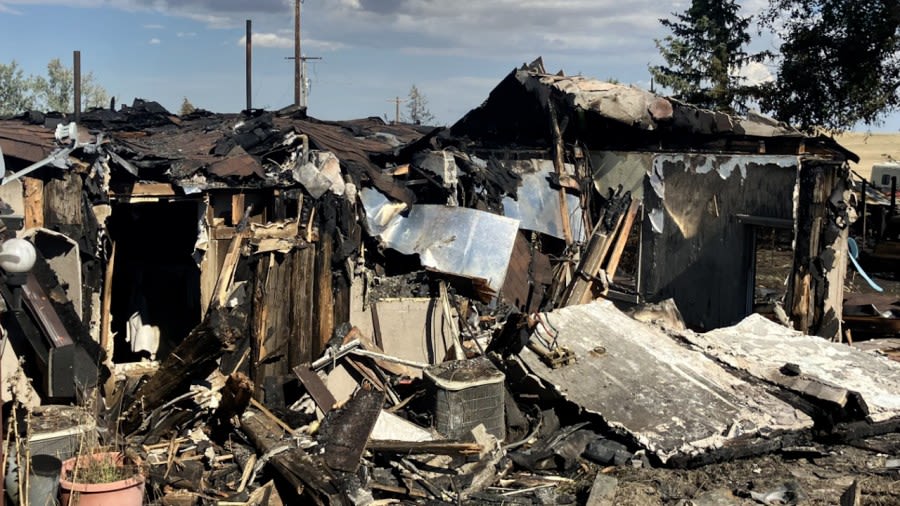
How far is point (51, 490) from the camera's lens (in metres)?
6.03

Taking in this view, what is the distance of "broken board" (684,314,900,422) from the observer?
8.64 m

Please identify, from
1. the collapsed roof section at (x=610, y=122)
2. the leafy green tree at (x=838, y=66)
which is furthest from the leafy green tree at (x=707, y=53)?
the collapsed roof section at (x=610, y=122)

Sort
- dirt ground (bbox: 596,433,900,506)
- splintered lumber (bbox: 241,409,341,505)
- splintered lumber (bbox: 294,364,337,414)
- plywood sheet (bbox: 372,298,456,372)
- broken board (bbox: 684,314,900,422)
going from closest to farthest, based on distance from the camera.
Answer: splintered lumber (bbox: 241,409,341,505) < dirt ground (bbox: 596,433,900,506) < broken board (bbox: 684,314,900,422) < splintered lumber (bbox: 294,364,337,414) < plywood sheet (bbox: 372,298,456,372)

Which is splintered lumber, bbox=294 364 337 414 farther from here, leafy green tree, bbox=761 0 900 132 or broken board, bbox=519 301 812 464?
leafy green tree, bbox=761 0 900 132

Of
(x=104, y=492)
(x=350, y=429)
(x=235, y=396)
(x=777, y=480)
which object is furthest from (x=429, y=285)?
(x=104, y=492)

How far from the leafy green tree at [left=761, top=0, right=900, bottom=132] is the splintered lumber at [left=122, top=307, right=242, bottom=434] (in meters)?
19.6

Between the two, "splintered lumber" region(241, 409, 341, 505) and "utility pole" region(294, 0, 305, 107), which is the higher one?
"utility pole" region(294, 0, 305, 107)

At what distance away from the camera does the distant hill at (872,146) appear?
52.1 meters

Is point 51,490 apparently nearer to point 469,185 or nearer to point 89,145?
point 89,145

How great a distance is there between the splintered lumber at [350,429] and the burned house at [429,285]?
0.03 m

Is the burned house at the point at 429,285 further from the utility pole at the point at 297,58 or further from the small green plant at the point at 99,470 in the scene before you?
the utility pole at the point at 297,58

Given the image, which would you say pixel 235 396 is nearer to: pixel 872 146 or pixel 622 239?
pixel 622 239

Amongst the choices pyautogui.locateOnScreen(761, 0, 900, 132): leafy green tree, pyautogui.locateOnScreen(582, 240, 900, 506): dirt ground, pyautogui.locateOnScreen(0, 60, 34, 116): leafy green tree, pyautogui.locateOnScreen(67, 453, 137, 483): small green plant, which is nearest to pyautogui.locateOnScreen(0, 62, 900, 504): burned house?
pyautogui.locateOnScreen(582, 240, 900, 506): dirt ground

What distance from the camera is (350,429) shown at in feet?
25.7
